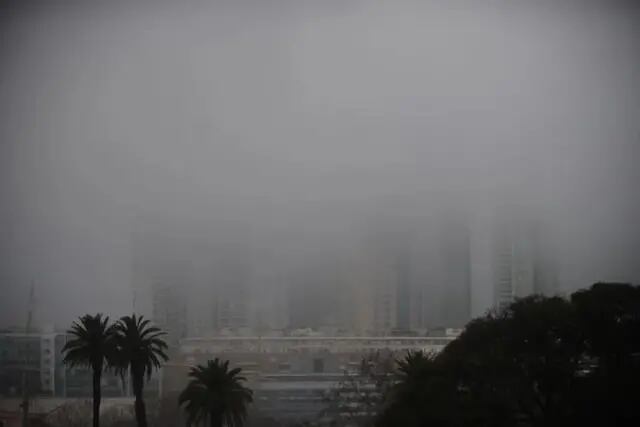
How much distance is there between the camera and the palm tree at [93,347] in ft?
30.8

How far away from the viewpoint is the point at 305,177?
964cm

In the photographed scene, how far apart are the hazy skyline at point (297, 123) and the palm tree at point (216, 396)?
1.41 m

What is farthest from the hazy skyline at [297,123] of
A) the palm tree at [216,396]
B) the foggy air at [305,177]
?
the palm tree at [216,396]

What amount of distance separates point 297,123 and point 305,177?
0.69 metres

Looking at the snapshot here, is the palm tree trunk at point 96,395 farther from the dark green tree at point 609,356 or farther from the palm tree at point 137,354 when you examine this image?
the dark green tree at point 609,356

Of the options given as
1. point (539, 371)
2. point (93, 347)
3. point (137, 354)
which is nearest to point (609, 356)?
point (539, 371)

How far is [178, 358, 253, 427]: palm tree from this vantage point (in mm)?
9062

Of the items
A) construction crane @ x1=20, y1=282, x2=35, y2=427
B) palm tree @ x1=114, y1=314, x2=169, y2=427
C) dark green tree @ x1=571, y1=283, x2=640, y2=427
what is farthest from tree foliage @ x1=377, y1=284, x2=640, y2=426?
construction crane @ x1=20, y1=282, x2=35, y2=427

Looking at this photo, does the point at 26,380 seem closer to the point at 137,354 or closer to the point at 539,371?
the point at 137,354

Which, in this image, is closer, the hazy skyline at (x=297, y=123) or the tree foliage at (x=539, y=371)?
the tree foliage at (x=539, y=371)

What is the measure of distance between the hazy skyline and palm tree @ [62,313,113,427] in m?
0.25

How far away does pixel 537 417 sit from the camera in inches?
323

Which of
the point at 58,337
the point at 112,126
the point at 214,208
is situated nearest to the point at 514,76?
the point at 214,208

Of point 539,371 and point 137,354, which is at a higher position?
point 137,354
